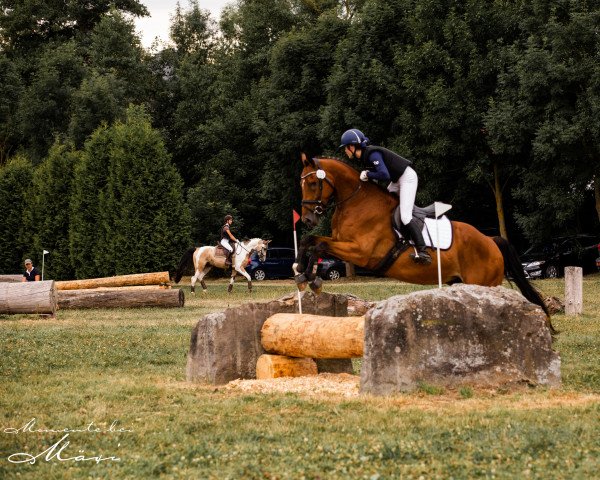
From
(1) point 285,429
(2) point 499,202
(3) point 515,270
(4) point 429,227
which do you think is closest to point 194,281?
(2) point 499,202

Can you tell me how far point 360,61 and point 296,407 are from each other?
36312 millimetres

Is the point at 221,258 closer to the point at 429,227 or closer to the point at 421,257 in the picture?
the point at 429,227

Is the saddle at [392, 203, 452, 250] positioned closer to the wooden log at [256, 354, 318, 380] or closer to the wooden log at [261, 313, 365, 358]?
the wooden log at [261, 313, 365, 358]

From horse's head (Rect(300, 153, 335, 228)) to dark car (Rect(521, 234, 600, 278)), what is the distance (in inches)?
1172

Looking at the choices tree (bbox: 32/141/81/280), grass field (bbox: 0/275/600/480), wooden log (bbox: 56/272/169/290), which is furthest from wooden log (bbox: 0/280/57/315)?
tree (bbox: 32/141/81/280)

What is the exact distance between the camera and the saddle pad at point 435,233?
13297 mm

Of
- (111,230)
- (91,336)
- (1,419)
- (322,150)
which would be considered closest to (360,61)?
(322,150)

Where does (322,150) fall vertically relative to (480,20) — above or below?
below

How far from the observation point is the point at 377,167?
12789 millimetres

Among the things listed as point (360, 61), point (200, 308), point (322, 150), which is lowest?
point (200, 308)

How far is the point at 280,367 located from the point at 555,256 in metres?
32.8

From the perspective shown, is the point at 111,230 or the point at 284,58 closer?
the point at 111,230

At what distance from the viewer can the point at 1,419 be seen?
8789 mm

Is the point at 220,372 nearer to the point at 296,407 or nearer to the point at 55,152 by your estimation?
→ the point at 296,407
